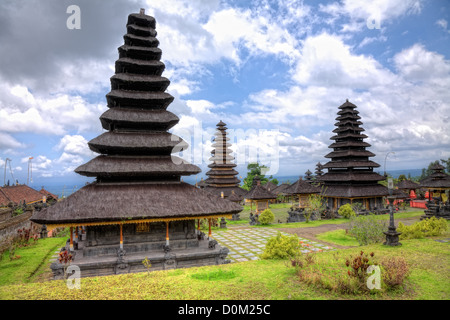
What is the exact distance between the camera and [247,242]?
21.0 m

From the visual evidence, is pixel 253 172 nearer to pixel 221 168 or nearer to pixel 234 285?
pixel 221 168

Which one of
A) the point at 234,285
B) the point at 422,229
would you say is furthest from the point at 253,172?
the point at 234,285

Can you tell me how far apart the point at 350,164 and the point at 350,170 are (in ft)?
3.65

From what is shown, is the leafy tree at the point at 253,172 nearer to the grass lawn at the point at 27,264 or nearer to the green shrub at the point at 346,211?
the green shrub at the point at 346,211

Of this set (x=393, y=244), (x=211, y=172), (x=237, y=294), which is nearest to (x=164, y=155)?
(x=237, y=294)

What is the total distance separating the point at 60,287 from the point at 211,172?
107 feet

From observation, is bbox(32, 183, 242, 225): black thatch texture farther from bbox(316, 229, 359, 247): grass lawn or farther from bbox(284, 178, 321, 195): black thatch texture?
bbox(284, 178, 321, 195): black thatch texture

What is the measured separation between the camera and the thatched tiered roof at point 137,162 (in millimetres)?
13117

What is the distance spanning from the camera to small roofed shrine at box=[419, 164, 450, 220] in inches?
1058

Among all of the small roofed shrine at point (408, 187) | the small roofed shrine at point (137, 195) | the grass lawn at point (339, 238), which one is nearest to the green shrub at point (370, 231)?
the grass lawn at point (339, 238)

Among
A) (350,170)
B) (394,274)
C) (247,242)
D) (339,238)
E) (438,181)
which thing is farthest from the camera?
(350,170)

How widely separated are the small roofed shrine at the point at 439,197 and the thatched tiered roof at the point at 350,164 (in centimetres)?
485

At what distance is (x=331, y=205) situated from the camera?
35875 mm

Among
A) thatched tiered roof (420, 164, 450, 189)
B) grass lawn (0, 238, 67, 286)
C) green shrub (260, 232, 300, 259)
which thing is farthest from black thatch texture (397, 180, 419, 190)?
grass lawn (0, 238, 67, 286)
